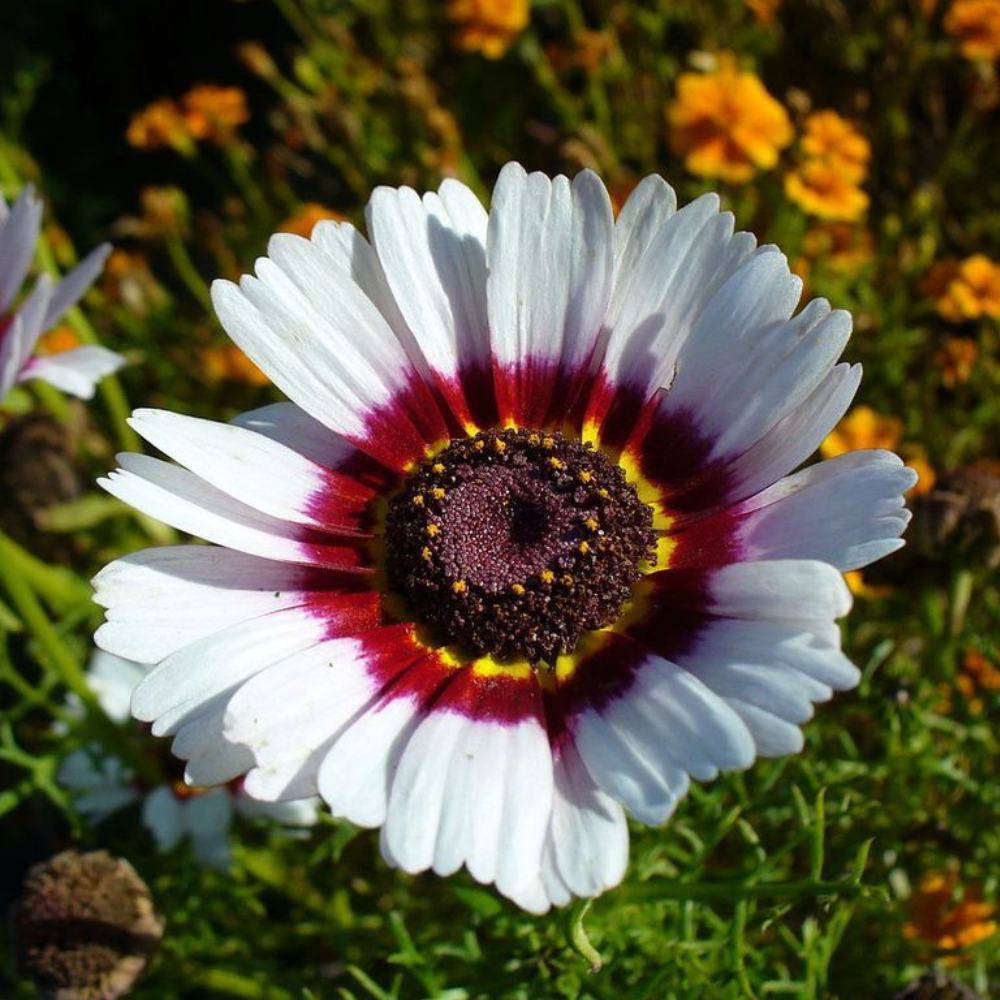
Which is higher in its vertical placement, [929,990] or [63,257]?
[63,257]

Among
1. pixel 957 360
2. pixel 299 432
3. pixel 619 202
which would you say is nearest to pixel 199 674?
pixel 299 432

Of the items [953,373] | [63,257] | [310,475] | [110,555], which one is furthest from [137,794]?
[953,373]

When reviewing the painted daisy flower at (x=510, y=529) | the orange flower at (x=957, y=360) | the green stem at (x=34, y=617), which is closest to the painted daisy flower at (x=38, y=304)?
the green stem at (x=34, y=617)

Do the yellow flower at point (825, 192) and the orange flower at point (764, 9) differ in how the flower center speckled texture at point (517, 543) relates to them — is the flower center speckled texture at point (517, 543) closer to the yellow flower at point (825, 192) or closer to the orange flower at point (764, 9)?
the yellow flower at point (825, 192)

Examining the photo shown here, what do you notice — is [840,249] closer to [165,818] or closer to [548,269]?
[548,269]

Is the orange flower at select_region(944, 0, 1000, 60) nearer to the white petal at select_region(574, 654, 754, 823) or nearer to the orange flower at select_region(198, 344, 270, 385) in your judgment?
the orange flower at select_region(198, 344, 270, 385)

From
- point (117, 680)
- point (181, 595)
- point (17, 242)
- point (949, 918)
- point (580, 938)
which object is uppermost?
point (17, 242)

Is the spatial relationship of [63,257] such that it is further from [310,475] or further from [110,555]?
[310,475]
